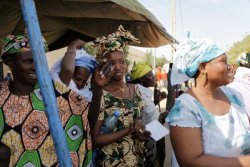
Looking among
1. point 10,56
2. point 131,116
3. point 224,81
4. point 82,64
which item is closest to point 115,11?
point 82,64

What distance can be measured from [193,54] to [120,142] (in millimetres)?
1042

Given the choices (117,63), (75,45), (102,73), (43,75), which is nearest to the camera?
(43,75)

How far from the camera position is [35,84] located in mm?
2207

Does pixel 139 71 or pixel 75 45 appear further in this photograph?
pixel 139 71

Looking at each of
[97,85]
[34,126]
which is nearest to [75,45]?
[97,85]

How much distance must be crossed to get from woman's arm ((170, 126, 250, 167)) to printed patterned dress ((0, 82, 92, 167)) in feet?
2.17

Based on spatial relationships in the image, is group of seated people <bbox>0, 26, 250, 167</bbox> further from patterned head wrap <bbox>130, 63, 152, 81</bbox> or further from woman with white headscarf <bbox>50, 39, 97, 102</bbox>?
patterned head wrap <bbox>130, 63, 152, 81</bbox>

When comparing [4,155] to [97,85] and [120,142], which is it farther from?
[120,142]

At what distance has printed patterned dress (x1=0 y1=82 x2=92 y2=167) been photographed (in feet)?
6.68

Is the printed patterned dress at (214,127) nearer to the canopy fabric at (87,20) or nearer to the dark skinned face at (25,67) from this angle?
the dark skinned face at (25,67)

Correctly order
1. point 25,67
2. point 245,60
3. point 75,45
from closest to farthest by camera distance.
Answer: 1. point 25,67
2. point 75,45
3. point 245,60

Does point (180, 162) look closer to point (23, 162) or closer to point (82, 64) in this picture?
point (23, 162)

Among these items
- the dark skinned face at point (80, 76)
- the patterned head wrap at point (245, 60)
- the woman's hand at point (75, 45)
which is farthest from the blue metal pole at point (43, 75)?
the patterned head wrap at point (245, 60)

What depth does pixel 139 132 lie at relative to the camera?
271 cm
